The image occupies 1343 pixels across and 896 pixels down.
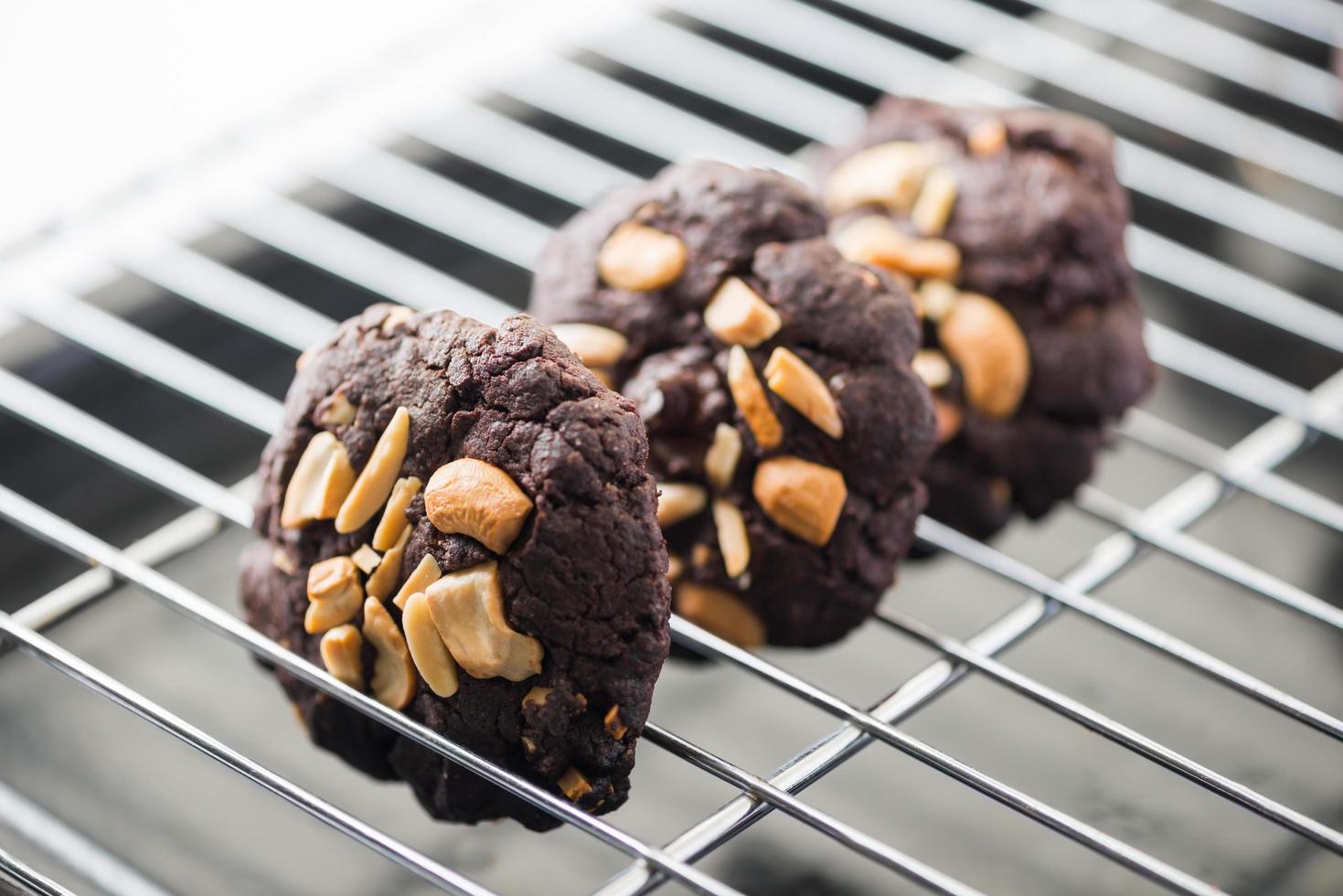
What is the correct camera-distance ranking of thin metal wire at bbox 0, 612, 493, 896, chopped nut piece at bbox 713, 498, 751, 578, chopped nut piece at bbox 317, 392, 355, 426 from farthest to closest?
chopped nut piece at bbox 713, 498, 751, 578, chopped nut piece at bbox 317, 392, 355, 426, thin metal wire at bbox 0, 612, 493, 896

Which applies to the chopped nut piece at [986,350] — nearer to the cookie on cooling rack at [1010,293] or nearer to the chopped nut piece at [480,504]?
the cookie on cooling rack at [1010,293]

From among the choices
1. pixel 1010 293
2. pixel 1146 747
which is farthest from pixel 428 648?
pixel 1010 293

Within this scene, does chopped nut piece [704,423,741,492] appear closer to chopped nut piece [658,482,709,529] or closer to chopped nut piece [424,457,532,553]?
chopped nut piece [658,482,709,529]

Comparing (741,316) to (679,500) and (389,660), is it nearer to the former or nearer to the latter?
(679,500)

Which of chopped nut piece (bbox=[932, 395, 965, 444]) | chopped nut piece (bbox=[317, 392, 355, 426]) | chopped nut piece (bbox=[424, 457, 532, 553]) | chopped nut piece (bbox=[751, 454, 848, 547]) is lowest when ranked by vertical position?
chopped nut piece (bbox=[932, 395, 965, 444])

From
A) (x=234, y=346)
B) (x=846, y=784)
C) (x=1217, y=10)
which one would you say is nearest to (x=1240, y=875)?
(x=846, y=784)

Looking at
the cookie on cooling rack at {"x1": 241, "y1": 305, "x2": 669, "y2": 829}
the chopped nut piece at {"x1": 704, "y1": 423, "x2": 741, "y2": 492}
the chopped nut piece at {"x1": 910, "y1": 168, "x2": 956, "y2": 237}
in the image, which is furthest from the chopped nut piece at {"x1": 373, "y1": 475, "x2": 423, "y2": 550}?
the chopped nut piece at {"x1": 910, "y1": 168, "x2": 956, "y2": 237}

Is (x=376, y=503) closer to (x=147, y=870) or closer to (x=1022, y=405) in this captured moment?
(x=147, y=870)
